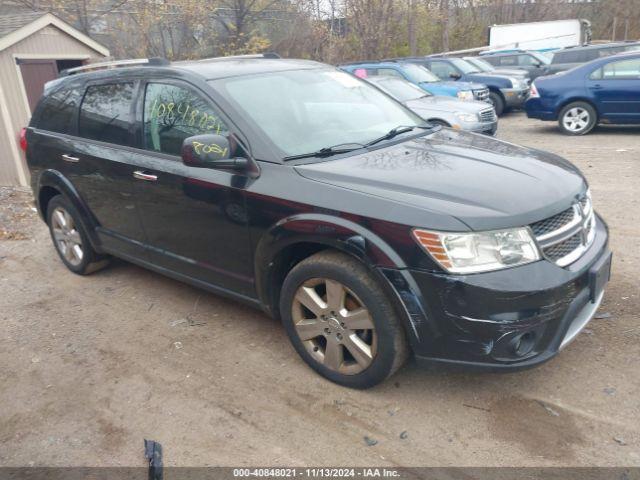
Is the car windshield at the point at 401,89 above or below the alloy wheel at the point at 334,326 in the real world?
above

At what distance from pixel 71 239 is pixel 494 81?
41.4ft

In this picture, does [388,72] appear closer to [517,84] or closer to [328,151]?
[517,84]

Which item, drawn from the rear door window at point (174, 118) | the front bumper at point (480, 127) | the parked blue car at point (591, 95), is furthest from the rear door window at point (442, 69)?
the rear door window at point (174, 118)

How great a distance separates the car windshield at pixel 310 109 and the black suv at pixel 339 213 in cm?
1

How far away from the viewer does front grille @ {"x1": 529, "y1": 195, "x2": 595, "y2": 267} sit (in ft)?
9.41

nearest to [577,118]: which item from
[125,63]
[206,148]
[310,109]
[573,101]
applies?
[573,101]

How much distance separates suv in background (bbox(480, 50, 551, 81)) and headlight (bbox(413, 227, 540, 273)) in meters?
17.1

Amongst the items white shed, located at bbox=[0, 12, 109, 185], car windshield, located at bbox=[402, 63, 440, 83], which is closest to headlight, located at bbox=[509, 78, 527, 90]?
car windshield, located at bbox=[402, 63, 440, 83]

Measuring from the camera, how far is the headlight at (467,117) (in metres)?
9.38

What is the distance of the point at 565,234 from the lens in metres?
Result: 2.99

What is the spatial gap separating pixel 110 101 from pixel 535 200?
3314 millimetres

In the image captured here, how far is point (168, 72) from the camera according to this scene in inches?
159

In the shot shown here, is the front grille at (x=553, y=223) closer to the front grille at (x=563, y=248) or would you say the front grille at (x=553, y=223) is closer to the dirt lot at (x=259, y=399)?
the front grille at (x=563, y=248)

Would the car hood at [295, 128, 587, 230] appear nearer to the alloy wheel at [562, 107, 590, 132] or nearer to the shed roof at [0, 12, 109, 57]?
the alloy wheel at [562, 107, 590, 132]
